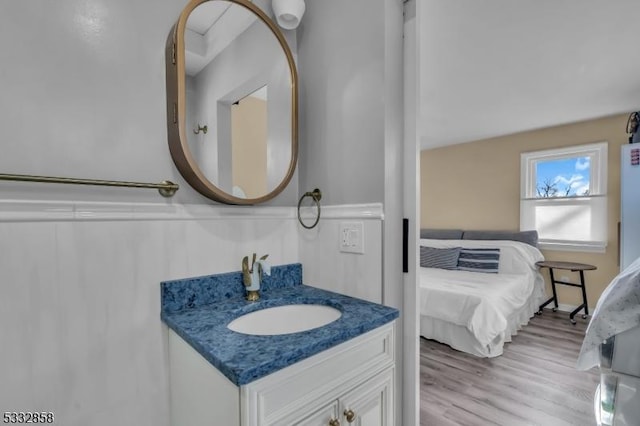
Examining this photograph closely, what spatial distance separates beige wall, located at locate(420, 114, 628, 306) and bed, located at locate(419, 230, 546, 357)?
1.20 feet

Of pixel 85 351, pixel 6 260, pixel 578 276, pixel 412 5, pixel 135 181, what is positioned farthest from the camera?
pixel 578 276

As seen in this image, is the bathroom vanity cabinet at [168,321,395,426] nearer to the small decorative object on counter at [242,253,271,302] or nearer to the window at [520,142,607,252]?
the small decorative object on counter at [242,253,271,302]

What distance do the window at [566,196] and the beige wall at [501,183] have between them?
0.07 metres

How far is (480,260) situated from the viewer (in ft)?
11.8

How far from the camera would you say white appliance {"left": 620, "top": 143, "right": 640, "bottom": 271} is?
259 cm

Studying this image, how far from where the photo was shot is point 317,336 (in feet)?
2.58

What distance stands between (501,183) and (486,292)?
219cm

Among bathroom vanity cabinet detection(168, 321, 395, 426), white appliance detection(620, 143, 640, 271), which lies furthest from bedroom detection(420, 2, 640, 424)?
bathroom vanity cabinet detection(168, 321, 395, 426)

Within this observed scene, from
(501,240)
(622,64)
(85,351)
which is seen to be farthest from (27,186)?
(501,240)

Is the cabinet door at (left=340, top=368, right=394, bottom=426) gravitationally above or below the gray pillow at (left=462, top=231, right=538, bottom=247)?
below

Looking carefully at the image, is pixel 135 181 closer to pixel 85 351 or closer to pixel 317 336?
pixel 85 351

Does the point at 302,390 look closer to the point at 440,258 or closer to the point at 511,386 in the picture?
the point at 511,386

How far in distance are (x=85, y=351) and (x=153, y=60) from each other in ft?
3.12

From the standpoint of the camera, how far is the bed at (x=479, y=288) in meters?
2.42
